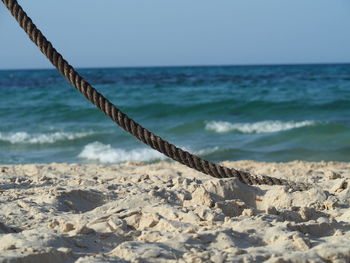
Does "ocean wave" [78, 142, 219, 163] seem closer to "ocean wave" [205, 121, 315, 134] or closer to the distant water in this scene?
the distant water

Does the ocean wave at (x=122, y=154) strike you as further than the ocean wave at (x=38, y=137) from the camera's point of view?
No

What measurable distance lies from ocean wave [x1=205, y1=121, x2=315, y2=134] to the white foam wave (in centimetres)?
248

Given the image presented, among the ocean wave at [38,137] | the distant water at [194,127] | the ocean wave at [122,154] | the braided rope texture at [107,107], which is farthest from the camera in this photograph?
the ocean wave at [38,137]

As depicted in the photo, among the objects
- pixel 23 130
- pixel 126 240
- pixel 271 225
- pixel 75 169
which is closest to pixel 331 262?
pixel 271 225

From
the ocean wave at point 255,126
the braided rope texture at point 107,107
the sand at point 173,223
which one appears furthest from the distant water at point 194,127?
the sand at point 173,223

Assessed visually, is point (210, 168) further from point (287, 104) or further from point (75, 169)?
point (287, 104)

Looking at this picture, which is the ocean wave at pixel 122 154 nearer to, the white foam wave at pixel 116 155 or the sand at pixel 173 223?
the white foam wave at pixel 116 155

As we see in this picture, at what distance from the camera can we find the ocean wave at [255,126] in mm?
10984

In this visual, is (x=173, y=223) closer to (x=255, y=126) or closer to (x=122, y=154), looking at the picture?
(x=122, y=154)

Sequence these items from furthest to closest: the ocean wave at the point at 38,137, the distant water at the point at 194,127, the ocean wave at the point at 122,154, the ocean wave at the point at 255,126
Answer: the ocean wave at the point at 255,126
the ocean wave at the point at 38,137
the distant water at the point at 194,127
the ocean wave at the point at 122,154

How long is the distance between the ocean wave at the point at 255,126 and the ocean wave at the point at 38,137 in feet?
8.00

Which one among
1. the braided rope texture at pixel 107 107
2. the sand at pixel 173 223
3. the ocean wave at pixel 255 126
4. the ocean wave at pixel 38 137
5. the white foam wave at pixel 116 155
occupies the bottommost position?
the white foam wave at pixel 116 155

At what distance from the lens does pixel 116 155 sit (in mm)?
8930

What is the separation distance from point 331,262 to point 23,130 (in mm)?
10284
